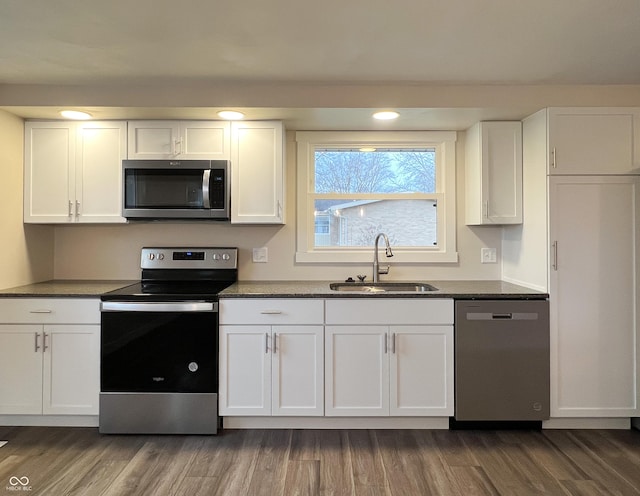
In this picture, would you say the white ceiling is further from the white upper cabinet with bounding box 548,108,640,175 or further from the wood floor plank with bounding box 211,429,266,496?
the wood floor plank with bounding box 211,429,266,496

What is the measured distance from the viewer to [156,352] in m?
2.53

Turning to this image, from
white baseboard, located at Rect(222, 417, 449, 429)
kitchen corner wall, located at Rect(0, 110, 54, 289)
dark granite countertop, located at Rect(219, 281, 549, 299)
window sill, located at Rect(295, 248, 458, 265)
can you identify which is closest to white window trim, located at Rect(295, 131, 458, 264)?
window sill, located at Rect(295, 248, 458, 265)

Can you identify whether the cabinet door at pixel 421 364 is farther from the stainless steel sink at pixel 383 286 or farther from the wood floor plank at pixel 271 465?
the wood floor plank at pixel 271 465

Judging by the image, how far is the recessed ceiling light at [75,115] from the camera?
8.92 feet

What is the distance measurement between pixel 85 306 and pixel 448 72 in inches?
101

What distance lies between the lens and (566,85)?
8.54ft

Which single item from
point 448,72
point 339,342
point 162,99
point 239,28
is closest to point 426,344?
point 339,342

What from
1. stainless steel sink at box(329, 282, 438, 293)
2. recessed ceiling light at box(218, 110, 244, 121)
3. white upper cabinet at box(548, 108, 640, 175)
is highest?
recessed ceiling light at box(218, 110, 244, 121)

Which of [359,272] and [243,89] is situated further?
[359,272]

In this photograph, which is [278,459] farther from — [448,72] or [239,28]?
[448,72]

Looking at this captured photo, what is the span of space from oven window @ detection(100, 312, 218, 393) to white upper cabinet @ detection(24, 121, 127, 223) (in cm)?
79

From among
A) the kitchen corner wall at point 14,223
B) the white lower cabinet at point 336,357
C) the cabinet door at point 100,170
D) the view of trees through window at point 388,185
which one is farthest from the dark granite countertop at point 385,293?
the kitchen corner wall at point 14,223

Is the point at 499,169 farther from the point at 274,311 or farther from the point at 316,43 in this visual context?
the point at 274,311

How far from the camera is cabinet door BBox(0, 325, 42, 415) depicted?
2574 millimetres
